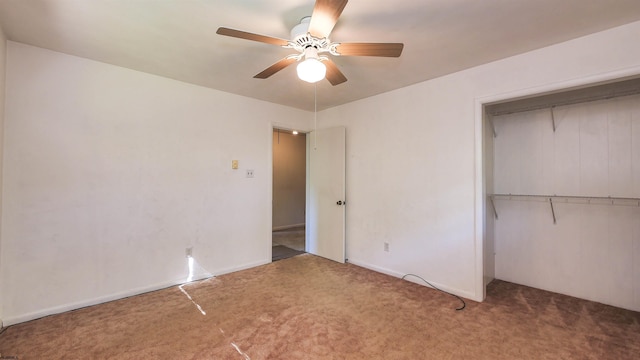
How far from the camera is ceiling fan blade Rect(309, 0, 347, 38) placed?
1.41 m

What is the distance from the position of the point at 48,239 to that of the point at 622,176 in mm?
5428

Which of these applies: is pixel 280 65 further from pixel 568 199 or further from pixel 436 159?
pixel 568 199

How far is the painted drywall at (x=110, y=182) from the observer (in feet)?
7.64

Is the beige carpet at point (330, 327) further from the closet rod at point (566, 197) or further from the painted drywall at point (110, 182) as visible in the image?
the closet rod at point (566, 197)

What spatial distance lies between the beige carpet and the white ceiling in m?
2.36

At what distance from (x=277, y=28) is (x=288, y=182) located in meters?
5.05

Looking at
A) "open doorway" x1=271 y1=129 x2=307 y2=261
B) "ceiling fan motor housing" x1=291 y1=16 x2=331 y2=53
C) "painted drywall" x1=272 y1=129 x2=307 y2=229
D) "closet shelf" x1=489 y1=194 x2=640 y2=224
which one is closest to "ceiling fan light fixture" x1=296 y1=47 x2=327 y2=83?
"ceiling fan motor housing" x1=291 y1=16 x2=331 y2=53

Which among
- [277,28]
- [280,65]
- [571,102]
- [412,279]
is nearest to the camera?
[277,28]

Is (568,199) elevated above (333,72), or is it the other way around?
(333,72)

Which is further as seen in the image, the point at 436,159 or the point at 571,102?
the point at 436,159

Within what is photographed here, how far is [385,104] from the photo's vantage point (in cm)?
355

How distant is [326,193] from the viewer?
4238 mm

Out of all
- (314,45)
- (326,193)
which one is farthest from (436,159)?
(314,45)

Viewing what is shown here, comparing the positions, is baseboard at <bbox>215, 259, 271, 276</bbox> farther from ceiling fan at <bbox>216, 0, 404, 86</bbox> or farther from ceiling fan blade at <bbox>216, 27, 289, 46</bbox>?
ceiling fan blade at <bbox>216, 27, 289, 46</bbox>
